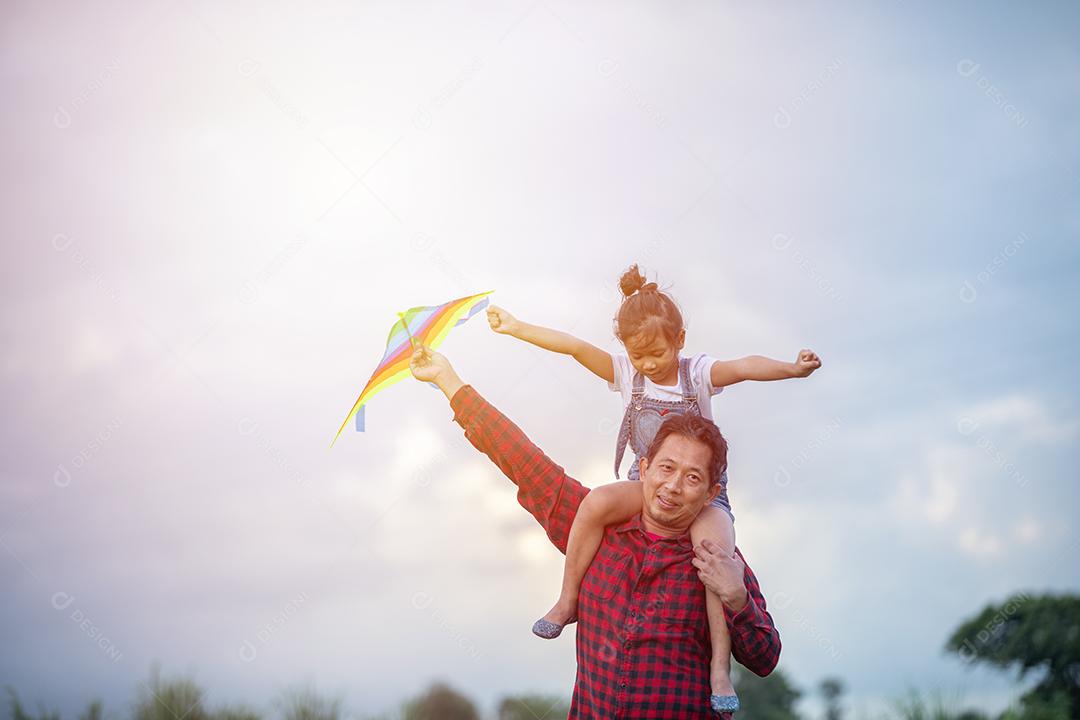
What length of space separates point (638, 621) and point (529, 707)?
16.0 ft

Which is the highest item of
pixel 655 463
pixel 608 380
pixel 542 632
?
pixel 608 380

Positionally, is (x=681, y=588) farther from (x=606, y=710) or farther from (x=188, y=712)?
(x=188, y=712)

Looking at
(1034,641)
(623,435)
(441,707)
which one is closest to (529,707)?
(441,707)

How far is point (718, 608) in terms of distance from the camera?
171 inches

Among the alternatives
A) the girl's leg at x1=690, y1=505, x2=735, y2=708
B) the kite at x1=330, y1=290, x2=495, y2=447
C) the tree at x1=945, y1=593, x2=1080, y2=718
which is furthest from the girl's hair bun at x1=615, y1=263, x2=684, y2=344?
the tree at x1=945, y1=593, x2=1080, y2=718

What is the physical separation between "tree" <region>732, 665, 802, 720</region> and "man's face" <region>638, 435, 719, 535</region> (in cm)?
1479

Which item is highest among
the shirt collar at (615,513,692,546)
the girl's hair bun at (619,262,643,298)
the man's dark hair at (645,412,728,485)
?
the girl's hair bun at (619,262,643,298)

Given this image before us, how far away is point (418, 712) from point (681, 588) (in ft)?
16.5

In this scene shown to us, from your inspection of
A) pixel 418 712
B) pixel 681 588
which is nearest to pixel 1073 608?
pixel 418 712

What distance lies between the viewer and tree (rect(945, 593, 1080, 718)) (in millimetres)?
15258

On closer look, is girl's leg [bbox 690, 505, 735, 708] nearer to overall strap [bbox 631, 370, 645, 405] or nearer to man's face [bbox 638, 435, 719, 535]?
man's face [bbox 638, 435, 719, 535]

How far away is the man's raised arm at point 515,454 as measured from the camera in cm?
468

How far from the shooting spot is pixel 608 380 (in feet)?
18.1

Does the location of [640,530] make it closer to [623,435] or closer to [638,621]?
[638,621]
